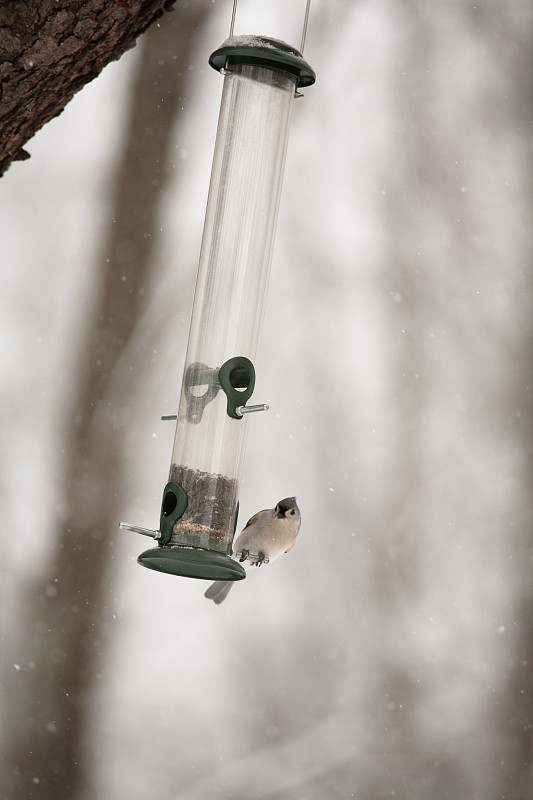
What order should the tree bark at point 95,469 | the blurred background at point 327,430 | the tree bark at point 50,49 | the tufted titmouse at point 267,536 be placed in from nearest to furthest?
the tree bark at point 50,49 → the tufted titmouse at point 267,536 → the tree bark at point 95,469 → the blurred background at point 327,430

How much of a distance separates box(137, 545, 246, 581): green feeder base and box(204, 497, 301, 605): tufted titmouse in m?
0.34

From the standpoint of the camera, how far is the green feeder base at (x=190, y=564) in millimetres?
1955

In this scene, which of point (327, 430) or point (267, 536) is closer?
point (267, 536)

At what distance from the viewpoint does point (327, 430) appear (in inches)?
233

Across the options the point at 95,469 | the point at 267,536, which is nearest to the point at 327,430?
the point at 95,469

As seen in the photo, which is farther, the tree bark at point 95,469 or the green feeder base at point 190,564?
the tree bark at point 95,469

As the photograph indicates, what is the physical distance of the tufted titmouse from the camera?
93.1 inches

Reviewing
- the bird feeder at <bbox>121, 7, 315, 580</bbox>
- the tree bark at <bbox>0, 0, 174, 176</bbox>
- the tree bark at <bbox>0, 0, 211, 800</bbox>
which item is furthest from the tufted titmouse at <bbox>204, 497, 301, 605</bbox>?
the tree bark at <bbox>0, 0, 211, 800</bbox>

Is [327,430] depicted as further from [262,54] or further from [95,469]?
[262,54]

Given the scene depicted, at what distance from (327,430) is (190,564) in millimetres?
4003

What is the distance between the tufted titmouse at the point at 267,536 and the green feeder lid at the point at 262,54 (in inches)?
45.4

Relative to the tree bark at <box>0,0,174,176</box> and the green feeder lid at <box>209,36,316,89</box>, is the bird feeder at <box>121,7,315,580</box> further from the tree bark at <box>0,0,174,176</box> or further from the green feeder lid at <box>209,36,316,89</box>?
the tree bark at <box>0,0,174,176</box>

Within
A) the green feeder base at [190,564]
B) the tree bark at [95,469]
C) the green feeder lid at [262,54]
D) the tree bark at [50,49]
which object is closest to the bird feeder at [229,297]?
the green feeder lid at [262,54]

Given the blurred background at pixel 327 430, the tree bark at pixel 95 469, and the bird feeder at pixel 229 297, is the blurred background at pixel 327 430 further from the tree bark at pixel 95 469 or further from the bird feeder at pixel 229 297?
the bird feeder at pixel 229 297
